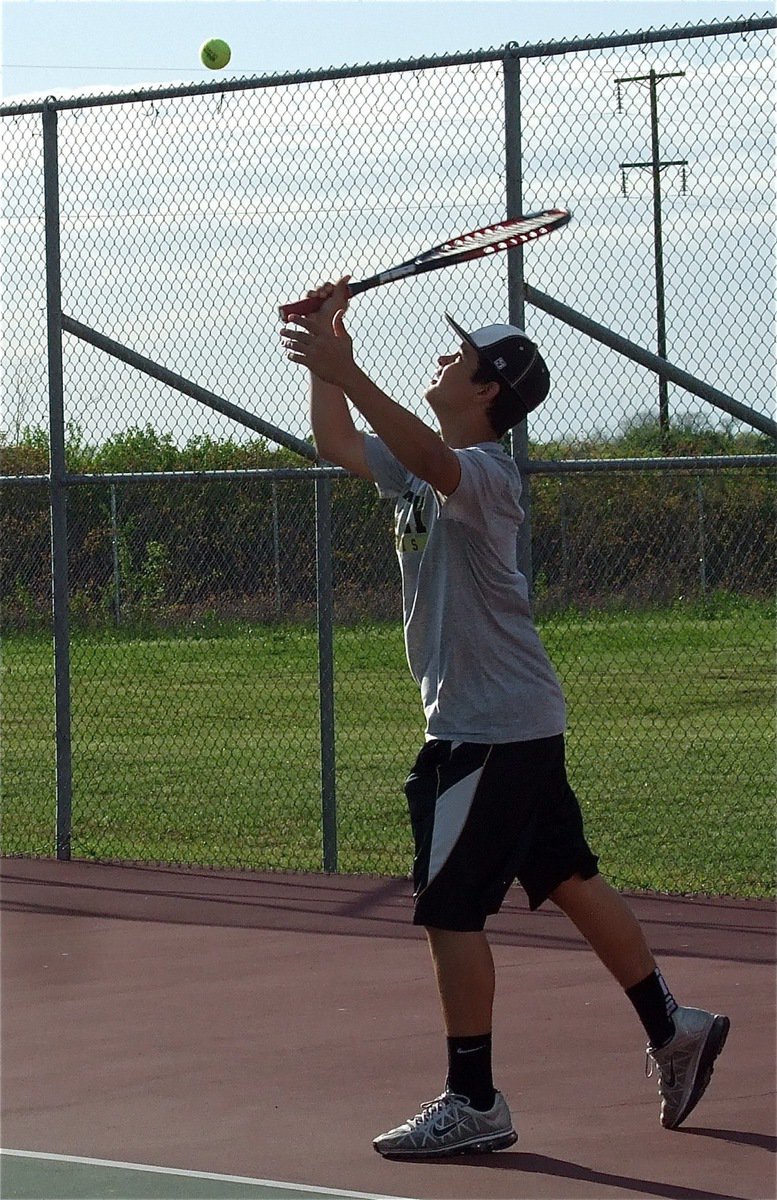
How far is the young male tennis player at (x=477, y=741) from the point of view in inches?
198

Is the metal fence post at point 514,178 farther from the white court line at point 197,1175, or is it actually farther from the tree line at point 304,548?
the tree line at point 304,548

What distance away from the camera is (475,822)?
514 centimetres

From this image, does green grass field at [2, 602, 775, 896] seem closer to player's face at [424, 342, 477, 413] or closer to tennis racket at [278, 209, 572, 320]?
tennis racket at [278, 209, 572, 320]

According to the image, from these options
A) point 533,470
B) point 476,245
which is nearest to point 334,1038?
point 476,245

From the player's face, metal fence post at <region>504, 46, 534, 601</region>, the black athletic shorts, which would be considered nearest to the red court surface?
the black athletic shorts

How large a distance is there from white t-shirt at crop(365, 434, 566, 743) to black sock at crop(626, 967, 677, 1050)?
2.23 ft

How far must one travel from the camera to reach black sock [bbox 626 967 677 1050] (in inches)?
210

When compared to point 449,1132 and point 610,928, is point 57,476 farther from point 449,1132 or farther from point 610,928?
point 449,1132

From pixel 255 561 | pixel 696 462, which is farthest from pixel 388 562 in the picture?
pixel 696 462

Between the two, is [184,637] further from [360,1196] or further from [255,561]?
[360,1196]

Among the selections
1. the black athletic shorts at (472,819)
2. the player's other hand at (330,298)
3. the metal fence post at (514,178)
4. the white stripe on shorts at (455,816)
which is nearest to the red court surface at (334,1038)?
the black athletic shorts at (472,819)

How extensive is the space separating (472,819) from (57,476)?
186 inches

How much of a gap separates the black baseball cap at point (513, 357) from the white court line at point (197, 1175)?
75.5 inches

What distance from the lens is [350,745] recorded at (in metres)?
14.6
